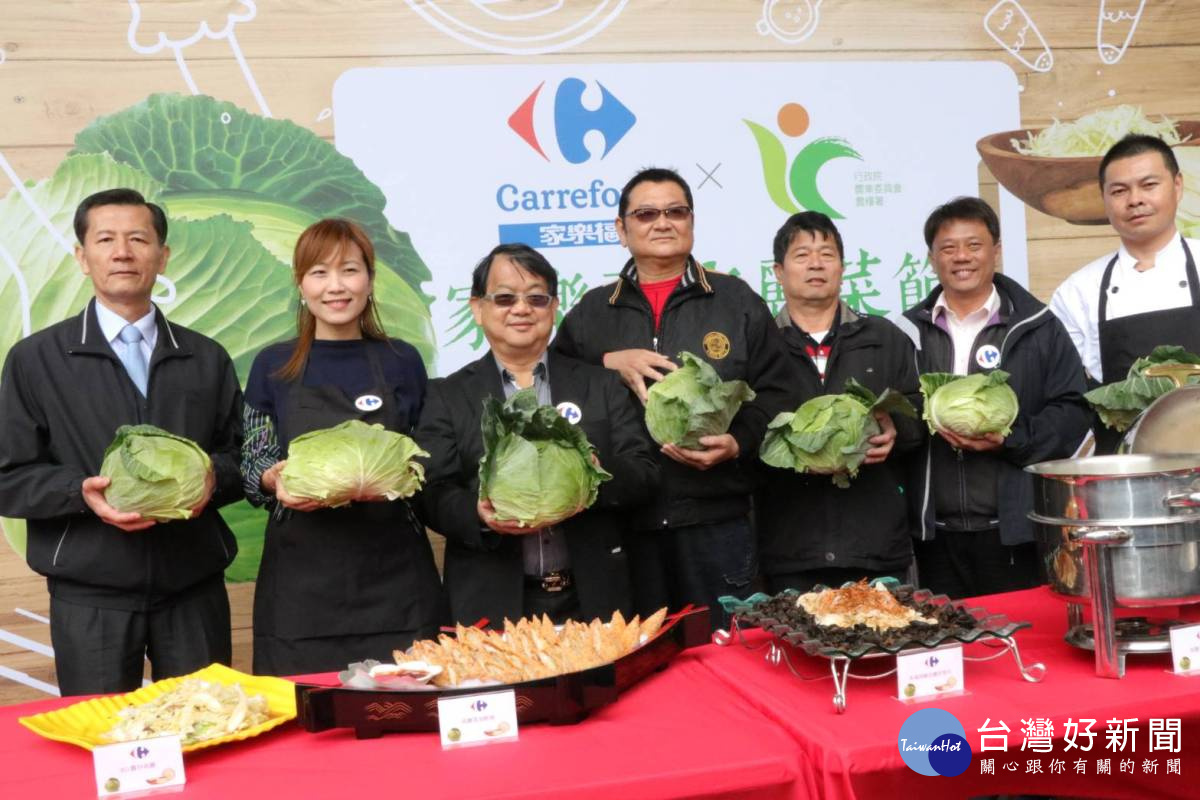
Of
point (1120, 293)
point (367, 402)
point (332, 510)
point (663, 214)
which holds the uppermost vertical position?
point (663, 214)

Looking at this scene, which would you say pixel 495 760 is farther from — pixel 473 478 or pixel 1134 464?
pixel 1134 464

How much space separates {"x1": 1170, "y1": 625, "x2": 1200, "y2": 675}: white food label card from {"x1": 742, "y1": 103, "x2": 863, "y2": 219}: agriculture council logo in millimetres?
3350

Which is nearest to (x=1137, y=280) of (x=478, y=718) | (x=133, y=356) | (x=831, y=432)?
(x=831, y=432)

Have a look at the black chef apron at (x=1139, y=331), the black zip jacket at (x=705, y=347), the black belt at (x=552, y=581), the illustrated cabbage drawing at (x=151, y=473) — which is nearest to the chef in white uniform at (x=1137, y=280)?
the black chef apron at (x=1139, y=331)

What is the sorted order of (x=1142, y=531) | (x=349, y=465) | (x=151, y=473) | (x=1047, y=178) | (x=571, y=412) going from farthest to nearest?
(x=1047, y=178) → (x=571, y=412) → (x=151, y=473) → (x=349, y=465) → (x=1142, y=531)

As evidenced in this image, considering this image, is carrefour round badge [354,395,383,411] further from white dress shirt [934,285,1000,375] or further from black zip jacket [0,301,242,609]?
white dress shirt [934,285,1000,375]

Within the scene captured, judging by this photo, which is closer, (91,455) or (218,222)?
(91,455)

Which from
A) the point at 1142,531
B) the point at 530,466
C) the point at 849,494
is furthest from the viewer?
the point at 849,494

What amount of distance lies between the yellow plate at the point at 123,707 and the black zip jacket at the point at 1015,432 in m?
2.81

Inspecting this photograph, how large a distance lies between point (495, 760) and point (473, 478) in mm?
1543

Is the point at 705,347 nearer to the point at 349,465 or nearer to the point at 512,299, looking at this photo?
the point at 512,299

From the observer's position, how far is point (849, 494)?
430 cm

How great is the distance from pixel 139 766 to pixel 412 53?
3.75m

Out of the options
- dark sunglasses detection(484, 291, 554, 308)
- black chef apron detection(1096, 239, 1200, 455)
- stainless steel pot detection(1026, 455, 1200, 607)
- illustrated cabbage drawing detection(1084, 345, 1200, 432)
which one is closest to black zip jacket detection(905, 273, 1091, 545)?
illustrated cabbage drawing detection(1084, 345, 1200, 432)
